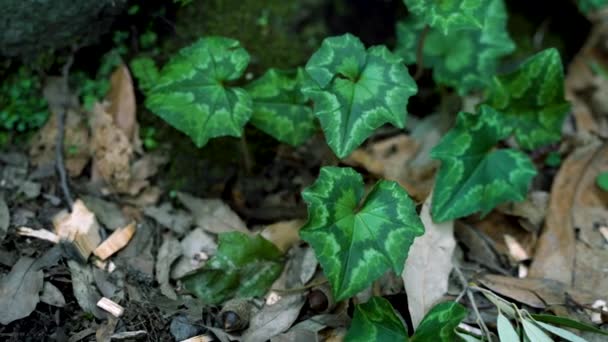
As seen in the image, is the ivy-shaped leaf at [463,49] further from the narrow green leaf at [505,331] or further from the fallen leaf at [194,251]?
the fallen leaf at [194,251]

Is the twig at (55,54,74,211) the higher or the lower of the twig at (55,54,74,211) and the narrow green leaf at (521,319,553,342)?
the higher

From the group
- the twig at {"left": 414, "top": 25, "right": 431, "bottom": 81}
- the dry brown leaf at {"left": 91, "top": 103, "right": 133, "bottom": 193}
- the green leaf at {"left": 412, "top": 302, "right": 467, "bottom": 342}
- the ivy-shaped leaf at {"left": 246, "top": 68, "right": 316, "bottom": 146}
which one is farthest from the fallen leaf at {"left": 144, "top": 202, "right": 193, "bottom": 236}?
the twig at {"left": 414, "top": 25, "right": 431, "bottom": 81}

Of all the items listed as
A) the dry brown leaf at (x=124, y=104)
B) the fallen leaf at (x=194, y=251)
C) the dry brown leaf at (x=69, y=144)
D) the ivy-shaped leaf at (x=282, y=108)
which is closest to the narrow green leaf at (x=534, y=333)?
the ivy-shaped leaf at (x=282, y=108)

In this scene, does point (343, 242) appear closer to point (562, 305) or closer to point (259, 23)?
point (562, 305)

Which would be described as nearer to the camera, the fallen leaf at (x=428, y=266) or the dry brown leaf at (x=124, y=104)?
the fallen leaf at (x=428, y=266)

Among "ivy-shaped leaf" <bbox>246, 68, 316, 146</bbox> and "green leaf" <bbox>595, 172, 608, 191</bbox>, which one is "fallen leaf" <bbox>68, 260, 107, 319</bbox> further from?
"green leaf" <bbox>595, 172, 608, 191</bbox>

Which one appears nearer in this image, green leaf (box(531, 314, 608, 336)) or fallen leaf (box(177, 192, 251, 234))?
green leaf (box(531, 314, 608, 336))

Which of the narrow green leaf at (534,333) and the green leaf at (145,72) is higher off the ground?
the green leaf at (145,72)

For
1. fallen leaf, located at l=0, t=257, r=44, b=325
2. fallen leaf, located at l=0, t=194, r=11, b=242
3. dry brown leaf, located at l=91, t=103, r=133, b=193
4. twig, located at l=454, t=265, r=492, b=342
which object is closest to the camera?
fallen leaf, located at l=0, t=257, r=44, b=325
